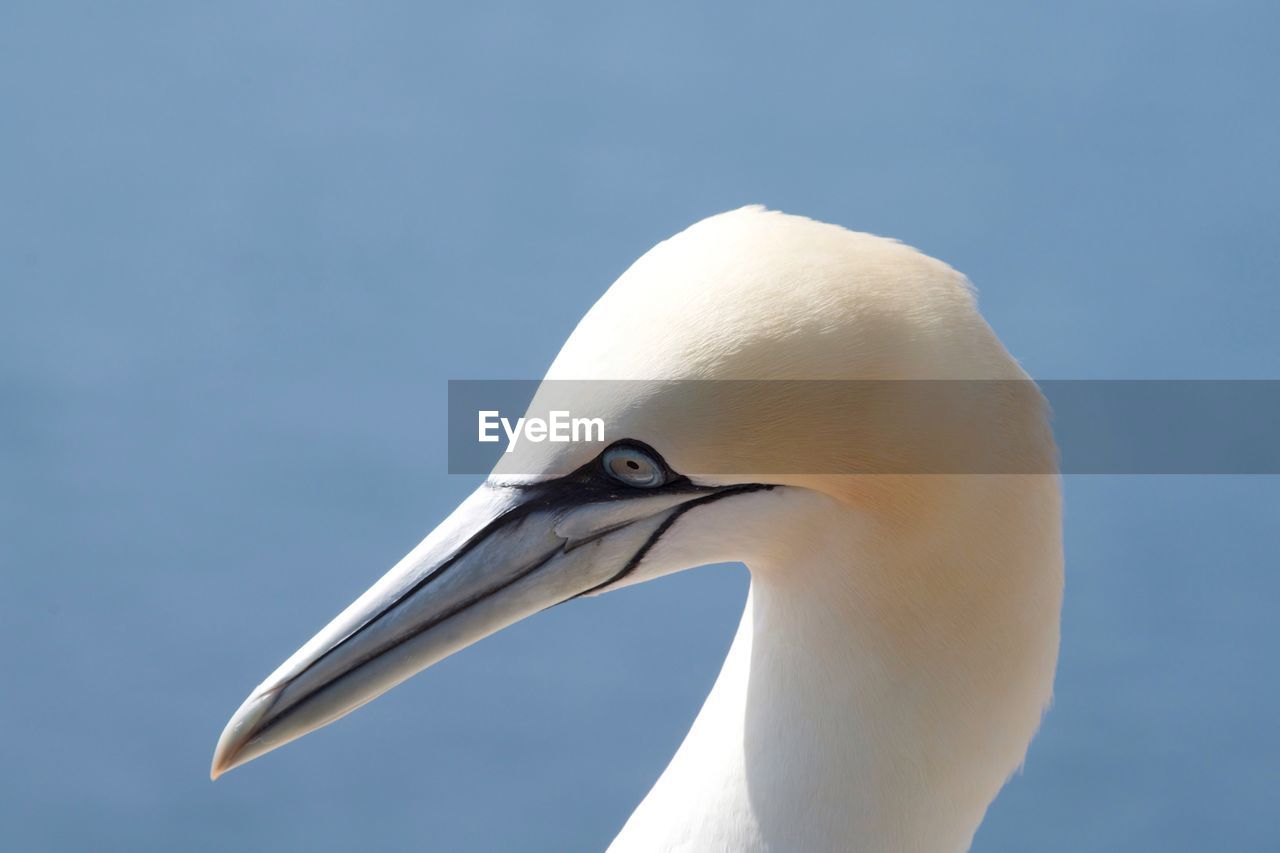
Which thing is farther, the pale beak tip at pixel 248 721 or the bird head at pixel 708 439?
the pale beak tip at pixel 248 721

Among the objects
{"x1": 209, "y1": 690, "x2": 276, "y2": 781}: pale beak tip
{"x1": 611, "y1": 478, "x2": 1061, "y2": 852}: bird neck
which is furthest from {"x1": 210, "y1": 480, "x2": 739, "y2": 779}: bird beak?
{"x1": 611, "y1": 478, "x2": 1061, "y2": 852}: bird neck

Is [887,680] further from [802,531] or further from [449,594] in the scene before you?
[449,594]

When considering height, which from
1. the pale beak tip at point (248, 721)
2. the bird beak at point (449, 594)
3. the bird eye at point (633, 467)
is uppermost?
the bird eye at point (633, 467)

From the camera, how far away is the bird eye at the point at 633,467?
6.37 ft

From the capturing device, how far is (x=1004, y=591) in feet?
6.67

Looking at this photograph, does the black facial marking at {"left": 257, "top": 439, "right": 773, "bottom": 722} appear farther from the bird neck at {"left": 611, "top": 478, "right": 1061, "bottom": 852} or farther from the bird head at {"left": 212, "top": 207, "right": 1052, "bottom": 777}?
the bird neck at {"left": 611, "top": 478, "right": 1061, "bottom": 852}

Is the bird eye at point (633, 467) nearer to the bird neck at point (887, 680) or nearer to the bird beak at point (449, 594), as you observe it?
the bird beak at point (449, 594)

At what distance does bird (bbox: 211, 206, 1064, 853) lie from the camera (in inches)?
74.7

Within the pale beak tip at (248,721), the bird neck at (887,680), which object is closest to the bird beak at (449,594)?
the pale beak tip at (248,721)

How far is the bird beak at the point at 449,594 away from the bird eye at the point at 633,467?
47 millimetres

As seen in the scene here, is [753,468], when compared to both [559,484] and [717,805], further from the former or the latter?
[717,805]

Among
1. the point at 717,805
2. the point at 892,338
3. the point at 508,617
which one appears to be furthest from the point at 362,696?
the point at 892,338

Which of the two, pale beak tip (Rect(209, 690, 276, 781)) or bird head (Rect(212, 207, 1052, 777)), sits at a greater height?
bird head (Rect(212, 207, 1052, 777))

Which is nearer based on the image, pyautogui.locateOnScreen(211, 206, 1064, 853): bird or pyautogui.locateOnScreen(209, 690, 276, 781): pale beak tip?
pyautogui.locateOnScreen(211, 206, 1064, 853): bird
